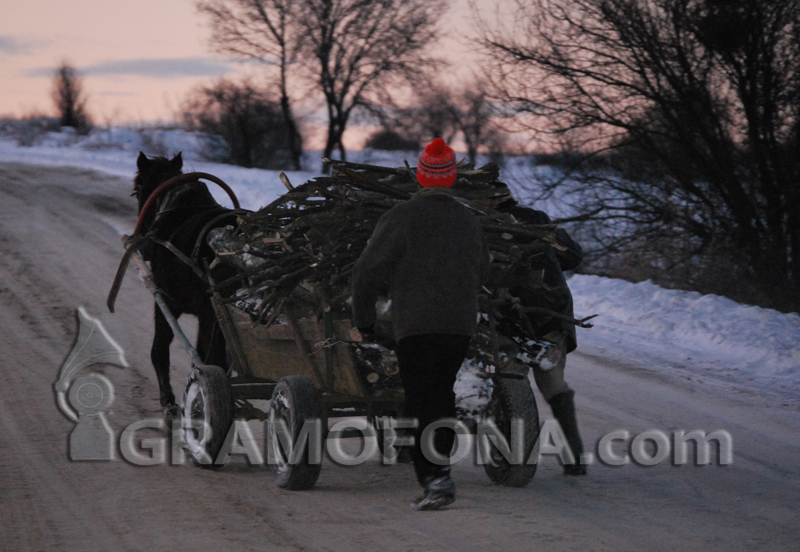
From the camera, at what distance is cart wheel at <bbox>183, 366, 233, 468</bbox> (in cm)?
518

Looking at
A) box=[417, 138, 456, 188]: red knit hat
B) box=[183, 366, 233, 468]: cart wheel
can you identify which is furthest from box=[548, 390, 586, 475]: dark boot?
box=[183, 366, 233, 468]: cart wheel

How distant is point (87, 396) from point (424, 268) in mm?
3798

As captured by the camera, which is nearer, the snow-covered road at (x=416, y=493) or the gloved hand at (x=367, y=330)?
the snow-covered road at (x=416, y=493)

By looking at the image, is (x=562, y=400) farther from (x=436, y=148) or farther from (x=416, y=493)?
(x=436, y=148)

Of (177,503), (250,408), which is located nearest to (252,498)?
(177,503)

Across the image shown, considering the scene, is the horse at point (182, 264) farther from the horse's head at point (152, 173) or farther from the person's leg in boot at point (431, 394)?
the person's leg in boot at point (431, 394)

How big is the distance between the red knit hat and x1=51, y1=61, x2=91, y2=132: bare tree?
49.4 metres

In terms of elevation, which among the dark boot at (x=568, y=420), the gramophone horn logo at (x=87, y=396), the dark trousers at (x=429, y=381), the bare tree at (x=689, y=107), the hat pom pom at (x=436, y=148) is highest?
the bare tree at (x=689, y=107)

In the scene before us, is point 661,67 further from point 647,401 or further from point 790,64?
point 647,401

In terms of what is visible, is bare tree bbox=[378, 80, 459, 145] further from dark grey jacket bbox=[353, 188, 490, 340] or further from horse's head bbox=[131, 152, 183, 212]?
dark grey jacket bbox=[353, 188, 490, 340]

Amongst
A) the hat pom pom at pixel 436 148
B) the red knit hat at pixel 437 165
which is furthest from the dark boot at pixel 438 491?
the hat pom pom at pixel 436 148

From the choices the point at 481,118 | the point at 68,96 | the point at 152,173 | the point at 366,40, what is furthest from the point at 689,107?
the point at 68,96

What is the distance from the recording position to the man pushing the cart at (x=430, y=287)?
4246 mm

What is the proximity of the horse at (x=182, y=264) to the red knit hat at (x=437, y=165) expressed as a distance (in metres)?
2.13
